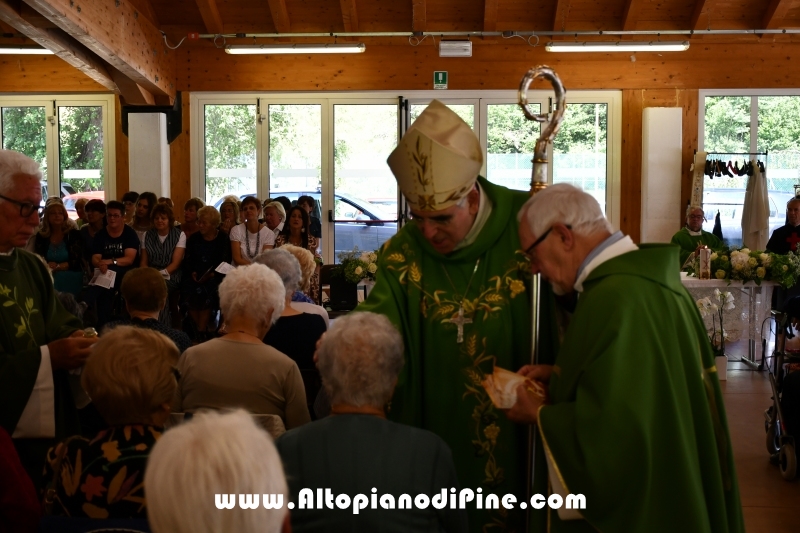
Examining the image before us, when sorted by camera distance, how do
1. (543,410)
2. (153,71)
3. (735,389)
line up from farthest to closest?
(153,71)
(735,389)
(543,410)

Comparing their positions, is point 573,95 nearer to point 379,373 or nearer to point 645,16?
point 645,16

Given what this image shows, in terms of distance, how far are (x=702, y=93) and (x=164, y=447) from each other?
1198 centimetres

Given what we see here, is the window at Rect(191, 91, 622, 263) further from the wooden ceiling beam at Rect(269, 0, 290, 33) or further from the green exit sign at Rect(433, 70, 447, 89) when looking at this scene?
the wooden ceiling beam at Rect(269, 0, 290, 33)

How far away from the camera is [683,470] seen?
6.85ft

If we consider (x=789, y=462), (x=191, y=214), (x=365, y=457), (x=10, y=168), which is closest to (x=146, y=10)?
(x=191, y=214)

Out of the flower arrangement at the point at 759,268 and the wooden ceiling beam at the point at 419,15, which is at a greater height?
the wooden ceiling beam at the point at 419,15

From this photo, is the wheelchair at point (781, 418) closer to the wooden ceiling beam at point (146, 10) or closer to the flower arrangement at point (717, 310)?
the flower arrangement at point (717, 310)

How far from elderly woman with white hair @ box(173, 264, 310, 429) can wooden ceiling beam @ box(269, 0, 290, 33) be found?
9.08 m

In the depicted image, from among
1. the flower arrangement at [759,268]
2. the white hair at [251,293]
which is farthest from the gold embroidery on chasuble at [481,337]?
the flower arrangement at [759,268]

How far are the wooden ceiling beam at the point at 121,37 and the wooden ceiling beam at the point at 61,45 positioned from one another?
273mm

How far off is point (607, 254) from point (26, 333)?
5.80 feet

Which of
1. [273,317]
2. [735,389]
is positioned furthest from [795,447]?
[273,317]

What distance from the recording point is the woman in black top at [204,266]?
873cm

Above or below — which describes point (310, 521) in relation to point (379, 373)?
below
